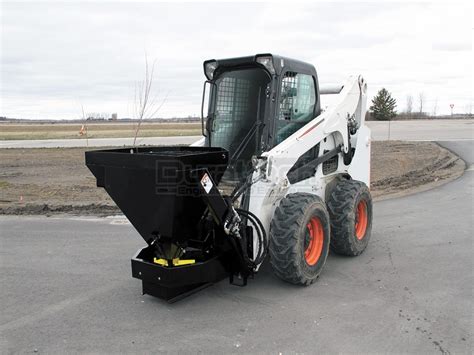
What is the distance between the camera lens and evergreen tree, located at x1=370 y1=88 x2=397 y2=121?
6120cm

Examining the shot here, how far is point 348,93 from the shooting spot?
19.1 ft

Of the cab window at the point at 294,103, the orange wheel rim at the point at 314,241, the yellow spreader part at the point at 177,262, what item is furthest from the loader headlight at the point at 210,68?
the yellow spreader part at the point at 177,262

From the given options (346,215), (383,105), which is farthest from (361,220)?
(383,105)

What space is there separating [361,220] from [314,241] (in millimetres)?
1389

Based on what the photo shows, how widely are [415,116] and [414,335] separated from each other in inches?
3173

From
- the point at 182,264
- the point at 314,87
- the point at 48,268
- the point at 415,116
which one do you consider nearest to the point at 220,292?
the point at 182,264

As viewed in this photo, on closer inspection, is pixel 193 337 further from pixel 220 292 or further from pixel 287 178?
pixel 287 178

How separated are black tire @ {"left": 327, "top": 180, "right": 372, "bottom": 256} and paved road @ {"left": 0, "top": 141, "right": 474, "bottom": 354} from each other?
0.68ft

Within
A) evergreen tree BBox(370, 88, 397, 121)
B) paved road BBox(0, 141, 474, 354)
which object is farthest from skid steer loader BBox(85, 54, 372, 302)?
evergreen tree BBox(370, 88, 397, 121)

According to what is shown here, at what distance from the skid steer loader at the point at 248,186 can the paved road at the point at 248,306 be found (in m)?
0.29

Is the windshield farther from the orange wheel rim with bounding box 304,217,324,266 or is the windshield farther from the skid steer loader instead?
the orange wheel rim with bounding box 304,217,324,266

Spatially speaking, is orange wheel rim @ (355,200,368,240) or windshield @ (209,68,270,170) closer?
windshield @ (209,68,270,170)

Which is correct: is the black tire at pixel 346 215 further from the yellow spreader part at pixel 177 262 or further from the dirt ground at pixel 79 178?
the dirt ground at pixel 79 178

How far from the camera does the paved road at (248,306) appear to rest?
3605mm
